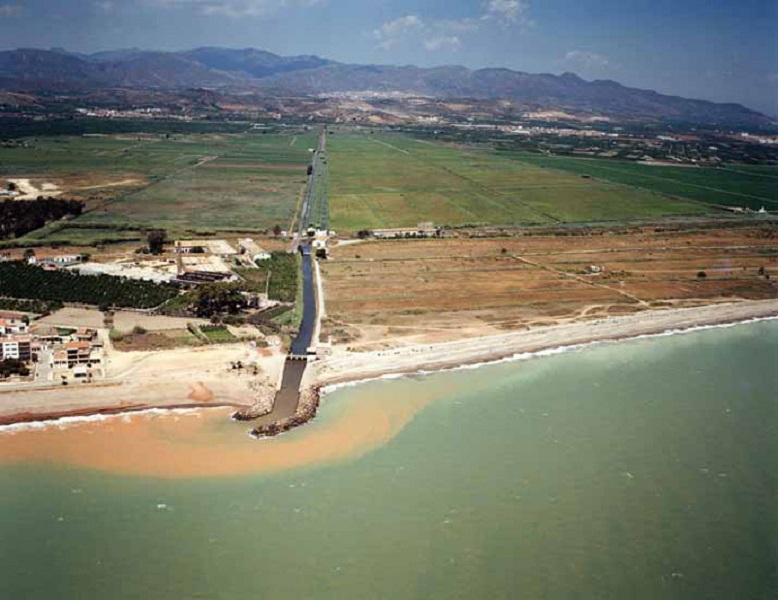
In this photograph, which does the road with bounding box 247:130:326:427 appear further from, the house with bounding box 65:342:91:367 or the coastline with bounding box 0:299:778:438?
the house with bounding box 65:342:91:367

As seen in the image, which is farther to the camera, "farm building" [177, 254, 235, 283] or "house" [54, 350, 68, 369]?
"farm building" [177, 254, 235, 283]

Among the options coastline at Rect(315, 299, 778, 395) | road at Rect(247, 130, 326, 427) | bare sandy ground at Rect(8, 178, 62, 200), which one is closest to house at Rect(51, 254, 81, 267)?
road at Rect(247, 130, 326, 427)

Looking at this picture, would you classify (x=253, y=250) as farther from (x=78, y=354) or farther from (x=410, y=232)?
(x=78, y=354)

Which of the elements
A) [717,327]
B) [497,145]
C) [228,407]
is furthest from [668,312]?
[497,145]

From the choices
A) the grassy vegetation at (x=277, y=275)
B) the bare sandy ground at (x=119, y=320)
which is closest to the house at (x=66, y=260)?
the bare sandy ground at (x=119, y=320)

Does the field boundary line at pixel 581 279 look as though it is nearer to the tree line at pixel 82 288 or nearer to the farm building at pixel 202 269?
the farm building at pixel 202 269

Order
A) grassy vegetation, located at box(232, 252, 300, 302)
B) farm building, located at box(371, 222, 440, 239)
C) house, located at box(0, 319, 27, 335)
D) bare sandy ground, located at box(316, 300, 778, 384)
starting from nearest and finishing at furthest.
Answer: bare sandy ground, located at box(316, 300, 778, 384), house, located at box(0, 319, 27, 335), grassy vegetation, located at box(232, 252, 300, 302), farm building, located at box(371, 222, 440, 239)
